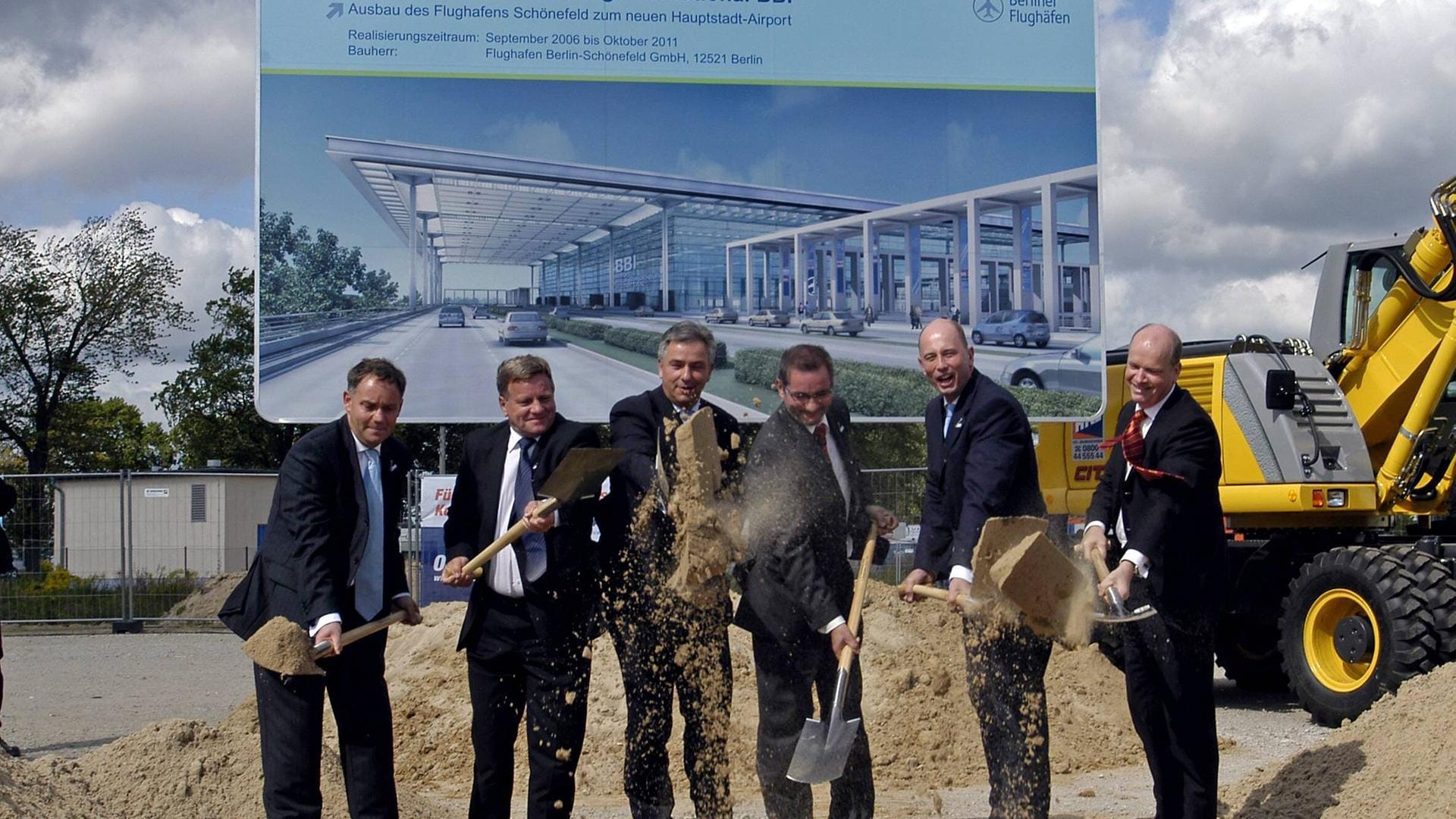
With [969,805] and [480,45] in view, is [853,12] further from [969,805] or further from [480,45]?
[969,805]

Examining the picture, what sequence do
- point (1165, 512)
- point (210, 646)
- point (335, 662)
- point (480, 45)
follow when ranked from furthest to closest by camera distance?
point (210, 646)
point (480, 45)
point (1165, 512)
point (335, 662)

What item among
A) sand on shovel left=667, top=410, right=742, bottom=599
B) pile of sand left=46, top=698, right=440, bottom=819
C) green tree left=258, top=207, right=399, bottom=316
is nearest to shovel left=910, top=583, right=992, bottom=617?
sand on shovel left=667, top=410, right=742, bottom=599

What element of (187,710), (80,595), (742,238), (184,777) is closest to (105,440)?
(80,595)

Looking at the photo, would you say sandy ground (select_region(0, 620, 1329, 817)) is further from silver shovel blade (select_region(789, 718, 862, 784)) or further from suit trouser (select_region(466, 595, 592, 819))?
silver shovel blade (select_region(789, 718, 862, 784))

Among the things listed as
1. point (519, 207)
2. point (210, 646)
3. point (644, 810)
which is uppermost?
point (519, 207)

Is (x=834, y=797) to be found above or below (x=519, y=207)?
below

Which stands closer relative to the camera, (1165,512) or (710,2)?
(1165,512)

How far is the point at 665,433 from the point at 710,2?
6179 mm

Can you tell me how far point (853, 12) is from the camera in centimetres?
1019

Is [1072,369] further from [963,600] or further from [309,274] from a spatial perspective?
[963,600]

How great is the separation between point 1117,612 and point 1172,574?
291 mm

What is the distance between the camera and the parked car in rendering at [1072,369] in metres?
10.3

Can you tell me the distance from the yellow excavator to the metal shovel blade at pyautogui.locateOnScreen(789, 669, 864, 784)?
15.3 ft

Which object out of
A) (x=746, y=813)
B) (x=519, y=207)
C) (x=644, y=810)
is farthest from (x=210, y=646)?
(x=644, y=810)
